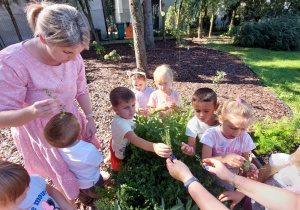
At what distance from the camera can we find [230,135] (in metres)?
2.05

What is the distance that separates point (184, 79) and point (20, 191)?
605cm

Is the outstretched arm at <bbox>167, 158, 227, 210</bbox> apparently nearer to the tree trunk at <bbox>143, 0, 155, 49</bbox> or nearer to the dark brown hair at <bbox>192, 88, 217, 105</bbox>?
the dark brown hair at <bbox>192, 88, 217, 105</bbox>

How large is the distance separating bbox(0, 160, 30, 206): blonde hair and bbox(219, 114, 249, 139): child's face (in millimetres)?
1963

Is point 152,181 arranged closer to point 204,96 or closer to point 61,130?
point 61,130

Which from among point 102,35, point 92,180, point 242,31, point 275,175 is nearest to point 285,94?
point 275,175

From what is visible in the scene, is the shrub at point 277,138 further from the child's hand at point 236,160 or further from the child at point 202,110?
the child's hand at point 236,160

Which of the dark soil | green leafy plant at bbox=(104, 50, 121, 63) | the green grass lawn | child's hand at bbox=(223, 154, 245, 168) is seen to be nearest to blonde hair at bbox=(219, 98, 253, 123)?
child's hand at bbox=(223, 154, 245, 168)

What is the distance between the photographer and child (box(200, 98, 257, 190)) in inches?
75.5

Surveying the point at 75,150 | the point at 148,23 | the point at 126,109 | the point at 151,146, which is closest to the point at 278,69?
the point at 148,23

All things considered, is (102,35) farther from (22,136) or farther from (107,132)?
(22,136)

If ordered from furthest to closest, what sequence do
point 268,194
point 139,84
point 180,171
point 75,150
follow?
1. point 139,84
2. point 75,150
3. point 180,171
4. point 268,194

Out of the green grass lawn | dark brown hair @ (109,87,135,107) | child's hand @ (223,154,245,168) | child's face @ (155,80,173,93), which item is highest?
dark brown hair @ (109,87,135,107)

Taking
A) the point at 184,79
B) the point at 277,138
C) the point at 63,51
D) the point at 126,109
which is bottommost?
the point at 184,79

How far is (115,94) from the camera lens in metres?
2.24
